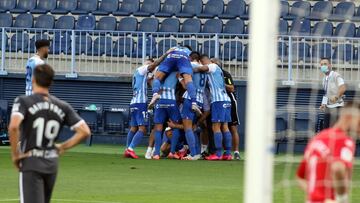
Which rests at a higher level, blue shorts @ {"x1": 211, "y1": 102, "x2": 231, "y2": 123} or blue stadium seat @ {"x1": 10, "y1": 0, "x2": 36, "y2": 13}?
blue stadium seat @ {"x1": 10, "y1": 0, "x2": 36, "y2": 13}

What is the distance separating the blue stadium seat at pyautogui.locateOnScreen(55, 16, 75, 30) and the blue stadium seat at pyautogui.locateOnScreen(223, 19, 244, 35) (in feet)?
12.6

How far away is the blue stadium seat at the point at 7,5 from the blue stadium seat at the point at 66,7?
1.25m

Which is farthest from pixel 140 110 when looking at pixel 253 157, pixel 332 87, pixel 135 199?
pixel 253 157

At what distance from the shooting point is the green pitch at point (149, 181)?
15.1 metres

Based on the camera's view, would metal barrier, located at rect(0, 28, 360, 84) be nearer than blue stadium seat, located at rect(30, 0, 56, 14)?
Yes

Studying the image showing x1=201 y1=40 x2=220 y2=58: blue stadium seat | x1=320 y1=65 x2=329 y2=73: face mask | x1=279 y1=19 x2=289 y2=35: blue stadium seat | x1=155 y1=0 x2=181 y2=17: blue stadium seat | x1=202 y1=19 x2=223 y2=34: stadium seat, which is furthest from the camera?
x1=155 y1=0 x2=181 y2=17: blue stadium seat

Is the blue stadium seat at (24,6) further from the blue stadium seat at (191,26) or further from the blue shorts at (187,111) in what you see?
the blue shorts at (187,111)

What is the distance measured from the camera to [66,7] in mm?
31984

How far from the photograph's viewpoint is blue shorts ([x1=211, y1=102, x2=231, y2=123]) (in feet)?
73.2

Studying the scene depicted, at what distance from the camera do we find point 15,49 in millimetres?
29391

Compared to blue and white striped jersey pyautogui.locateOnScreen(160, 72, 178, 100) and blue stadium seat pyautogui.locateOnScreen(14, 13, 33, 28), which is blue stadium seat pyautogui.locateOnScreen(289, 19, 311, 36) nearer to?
blue and white striped jersey pyautogui.locateOnScreen(160, 72, 178, 100)

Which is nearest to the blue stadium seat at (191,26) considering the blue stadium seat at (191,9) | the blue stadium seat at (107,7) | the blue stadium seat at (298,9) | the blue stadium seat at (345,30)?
the blue stadium seat at (191,9)

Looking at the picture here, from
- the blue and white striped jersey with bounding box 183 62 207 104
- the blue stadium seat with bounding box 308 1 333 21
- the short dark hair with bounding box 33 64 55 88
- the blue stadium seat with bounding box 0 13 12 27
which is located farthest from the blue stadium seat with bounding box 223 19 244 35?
the short dark hair with bounding box 33 64 55 88

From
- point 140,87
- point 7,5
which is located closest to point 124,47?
point 7,5
